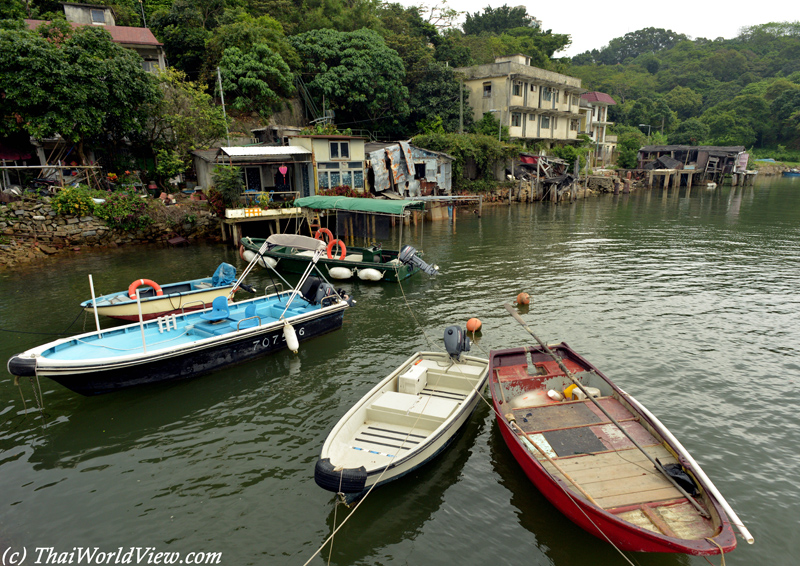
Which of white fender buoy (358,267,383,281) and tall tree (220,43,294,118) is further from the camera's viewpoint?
tall tree (220,43,294,118)

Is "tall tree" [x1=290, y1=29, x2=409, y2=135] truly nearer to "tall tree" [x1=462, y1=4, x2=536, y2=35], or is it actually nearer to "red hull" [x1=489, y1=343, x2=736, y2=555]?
"red hull" [x1=489, y1=343, x2=736, y2=555]

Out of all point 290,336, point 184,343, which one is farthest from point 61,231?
point 290,336

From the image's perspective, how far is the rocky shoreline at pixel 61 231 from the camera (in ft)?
85.1

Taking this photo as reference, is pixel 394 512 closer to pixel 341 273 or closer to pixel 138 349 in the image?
pixel 138 349

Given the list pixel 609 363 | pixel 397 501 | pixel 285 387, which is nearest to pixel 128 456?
pixel 285 387

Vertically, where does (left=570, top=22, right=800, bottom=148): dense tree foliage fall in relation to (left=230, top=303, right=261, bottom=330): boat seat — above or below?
above

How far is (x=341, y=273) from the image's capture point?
22797 millimetres

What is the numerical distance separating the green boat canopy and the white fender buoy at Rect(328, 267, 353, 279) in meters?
4.27

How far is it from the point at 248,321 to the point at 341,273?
8.69 m

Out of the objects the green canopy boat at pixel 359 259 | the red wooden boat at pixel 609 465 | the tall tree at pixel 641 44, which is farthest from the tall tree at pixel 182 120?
the tall tree at pixel 641 44

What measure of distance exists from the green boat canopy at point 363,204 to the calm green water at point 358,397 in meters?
4.20

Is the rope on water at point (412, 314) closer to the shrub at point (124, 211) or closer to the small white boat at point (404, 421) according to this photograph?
the small white boat at point (404, 421)

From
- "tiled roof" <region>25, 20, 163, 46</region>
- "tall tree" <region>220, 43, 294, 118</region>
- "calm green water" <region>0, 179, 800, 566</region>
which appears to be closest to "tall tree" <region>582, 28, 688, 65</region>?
"tall tree" <region>220, 43, 294, 118</region>

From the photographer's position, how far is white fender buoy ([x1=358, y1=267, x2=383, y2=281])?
73.2ft
